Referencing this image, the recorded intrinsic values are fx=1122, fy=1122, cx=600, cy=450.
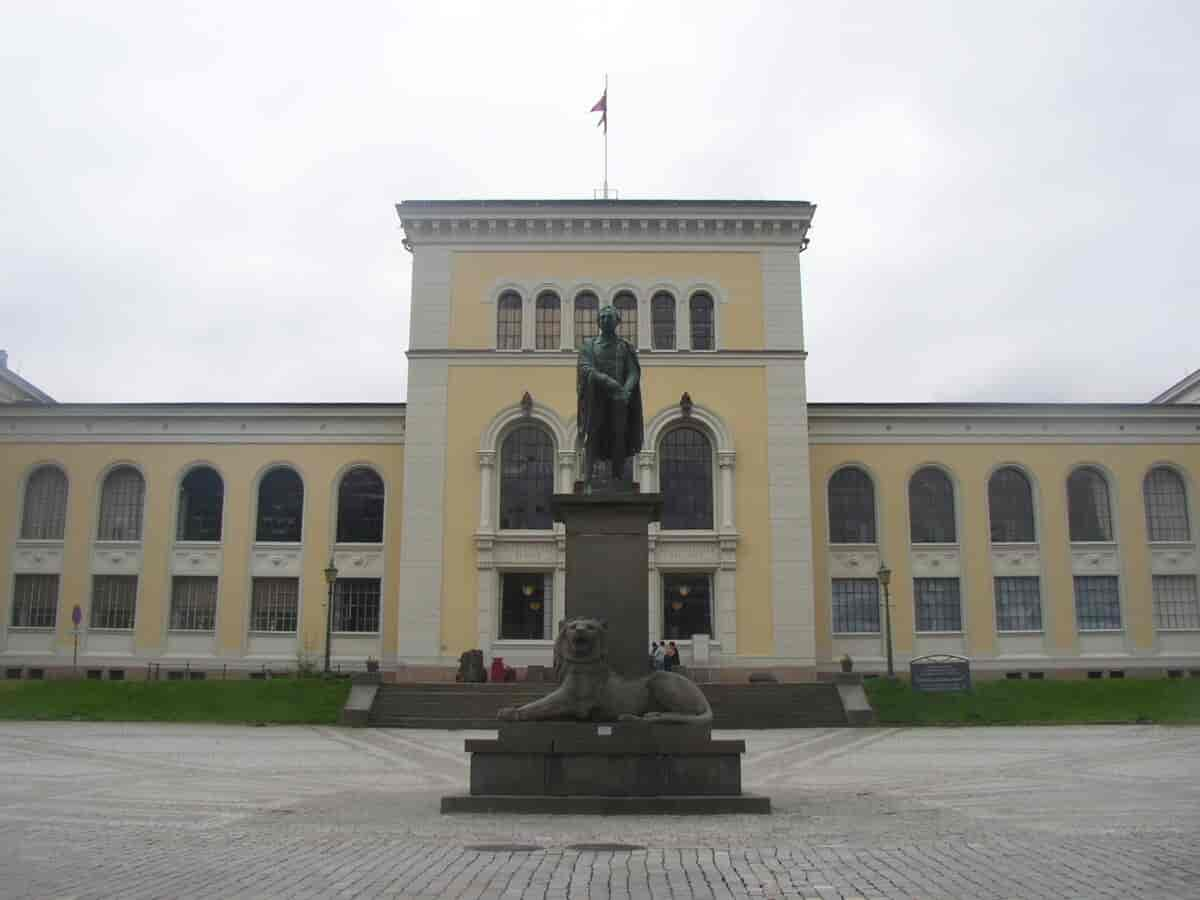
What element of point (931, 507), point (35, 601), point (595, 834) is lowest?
point (595, 834)

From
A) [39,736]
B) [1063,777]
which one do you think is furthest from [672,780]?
[39,736]

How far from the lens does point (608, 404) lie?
15.5m

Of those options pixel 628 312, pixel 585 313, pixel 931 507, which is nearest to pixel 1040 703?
pixel 931 507

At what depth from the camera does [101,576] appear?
4334 cm

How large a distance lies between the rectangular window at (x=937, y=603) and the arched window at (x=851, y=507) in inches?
103

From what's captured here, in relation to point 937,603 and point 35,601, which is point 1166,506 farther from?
point 35,601

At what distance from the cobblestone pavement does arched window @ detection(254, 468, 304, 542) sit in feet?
73.4

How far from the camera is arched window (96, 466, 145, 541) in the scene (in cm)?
4381

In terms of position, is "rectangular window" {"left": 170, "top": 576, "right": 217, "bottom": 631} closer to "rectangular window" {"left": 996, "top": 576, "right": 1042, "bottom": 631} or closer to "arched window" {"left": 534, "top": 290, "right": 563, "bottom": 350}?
"arched window" {"left": 534, "top": 290, "right": 563, "bottom": 350}

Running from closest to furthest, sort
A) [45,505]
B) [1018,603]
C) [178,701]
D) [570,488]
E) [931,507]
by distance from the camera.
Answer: [178,701]
[570,488]
[1018,603]
[931,507]
[45,505]

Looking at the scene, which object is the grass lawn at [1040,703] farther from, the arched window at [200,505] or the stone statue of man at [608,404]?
the arched window at [200,505]

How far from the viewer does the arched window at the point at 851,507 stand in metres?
43.5

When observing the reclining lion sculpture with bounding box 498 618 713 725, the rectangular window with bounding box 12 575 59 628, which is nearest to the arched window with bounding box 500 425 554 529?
the rectangular window with bounding box 12 575 59 628

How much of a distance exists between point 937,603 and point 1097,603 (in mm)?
6167
